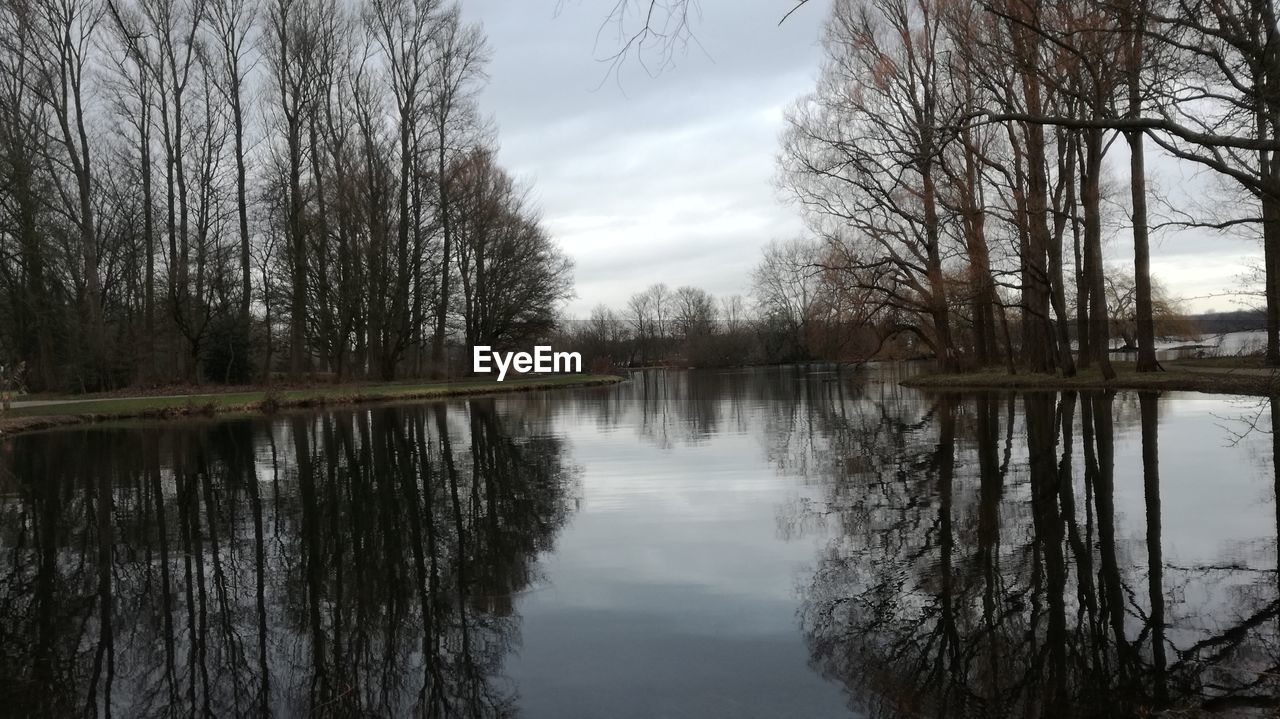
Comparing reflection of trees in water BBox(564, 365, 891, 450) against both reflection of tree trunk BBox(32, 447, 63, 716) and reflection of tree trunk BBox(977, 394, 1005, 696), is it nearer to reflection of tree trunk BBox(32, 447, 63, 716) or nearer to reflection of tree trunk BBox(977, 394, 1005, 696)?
reflection of tree trunk BBox(977, 394, 1005, 696)

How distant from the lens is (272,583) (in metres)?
6.30

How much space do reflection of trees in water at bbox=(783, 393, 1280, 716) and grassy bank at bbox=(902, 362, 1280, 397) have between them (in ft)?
39.3

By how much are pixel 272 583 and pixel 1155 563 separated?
622 cm

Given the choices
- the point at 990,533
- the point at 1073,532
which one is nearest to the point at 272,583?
the point at 990,533

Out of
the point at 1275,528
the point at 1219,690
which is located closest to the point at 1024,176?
the point at 1275,528

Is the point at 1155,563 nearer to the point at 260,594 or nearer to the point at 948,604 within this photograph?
the point at 948,604

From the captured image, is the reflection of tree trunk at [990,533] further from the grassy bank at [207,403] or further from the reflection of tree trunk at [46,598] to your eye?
the grassy bank at [207,403]

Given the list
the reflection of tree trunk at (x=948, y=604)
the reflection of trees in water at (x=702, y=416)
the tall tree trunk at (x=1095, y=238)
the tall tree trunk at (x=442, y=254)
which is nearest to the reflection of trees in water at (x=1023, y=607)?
the reflection of tree trunk at (x=948, y=604)

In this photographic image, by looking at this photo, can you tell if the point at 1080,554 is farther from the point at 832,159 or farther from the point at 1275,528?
the point at 832,159

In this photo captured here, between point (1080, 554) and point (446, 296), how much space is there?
41071mm

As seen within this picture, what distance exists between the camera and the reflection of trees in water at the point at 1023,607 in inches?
153

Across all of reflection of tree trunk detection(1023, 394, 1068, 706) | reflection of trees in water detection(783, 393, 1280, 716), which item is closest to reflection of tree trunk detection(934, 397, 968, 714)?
reflection of trees in water detection(783, 393, 1280, 716)

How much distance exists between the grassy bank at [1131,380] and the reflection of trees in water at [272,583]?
1560 centimetres

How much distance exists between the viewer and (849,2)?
32.1m
